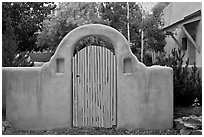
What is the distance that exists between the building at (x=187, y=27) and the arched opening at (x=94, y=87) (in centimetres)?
764

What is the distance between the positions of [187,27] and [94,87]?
10427 mm

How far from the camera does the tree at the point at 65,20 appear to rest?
23109mm

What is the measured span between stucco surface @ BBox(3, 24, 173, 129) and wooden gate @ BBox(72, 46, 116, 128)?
0.15 metres

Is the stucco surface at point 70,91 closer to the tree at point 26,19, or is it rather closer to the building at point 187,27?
the building at point 187,27

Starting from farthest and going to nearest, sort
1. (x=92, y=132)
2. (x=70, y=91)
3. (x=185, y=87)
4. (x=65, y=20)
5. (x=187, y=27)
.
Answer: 1. (x=65, y=20)
2. (x=187, y=27)
3. (x=185, y=87)
4. (x=70, y=91)
5. (x=92, y=132)

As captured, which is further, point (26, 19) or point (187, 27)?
point (26, 19)

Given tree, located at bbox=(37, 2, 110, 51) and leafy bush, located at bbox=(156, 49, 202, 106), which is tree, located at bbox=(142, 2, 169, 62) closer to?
tree, located at bbox=(37, 2, 110, 51)

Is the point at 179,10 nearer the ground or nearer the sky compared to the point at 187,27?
nearer the sky

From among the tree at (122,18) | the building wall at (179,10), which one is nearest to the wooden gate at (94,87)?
the building wall at (179,10)

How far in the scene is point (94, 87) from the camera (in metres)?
7.88

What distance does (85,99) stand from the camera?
7.92m

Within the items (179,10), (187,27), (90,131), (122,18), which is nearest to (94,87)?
(90,131)

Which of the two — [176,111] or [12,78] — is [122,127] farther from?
[12,78]

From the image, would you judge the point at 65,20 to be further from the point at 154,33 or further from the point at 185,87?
the point at 185,87
